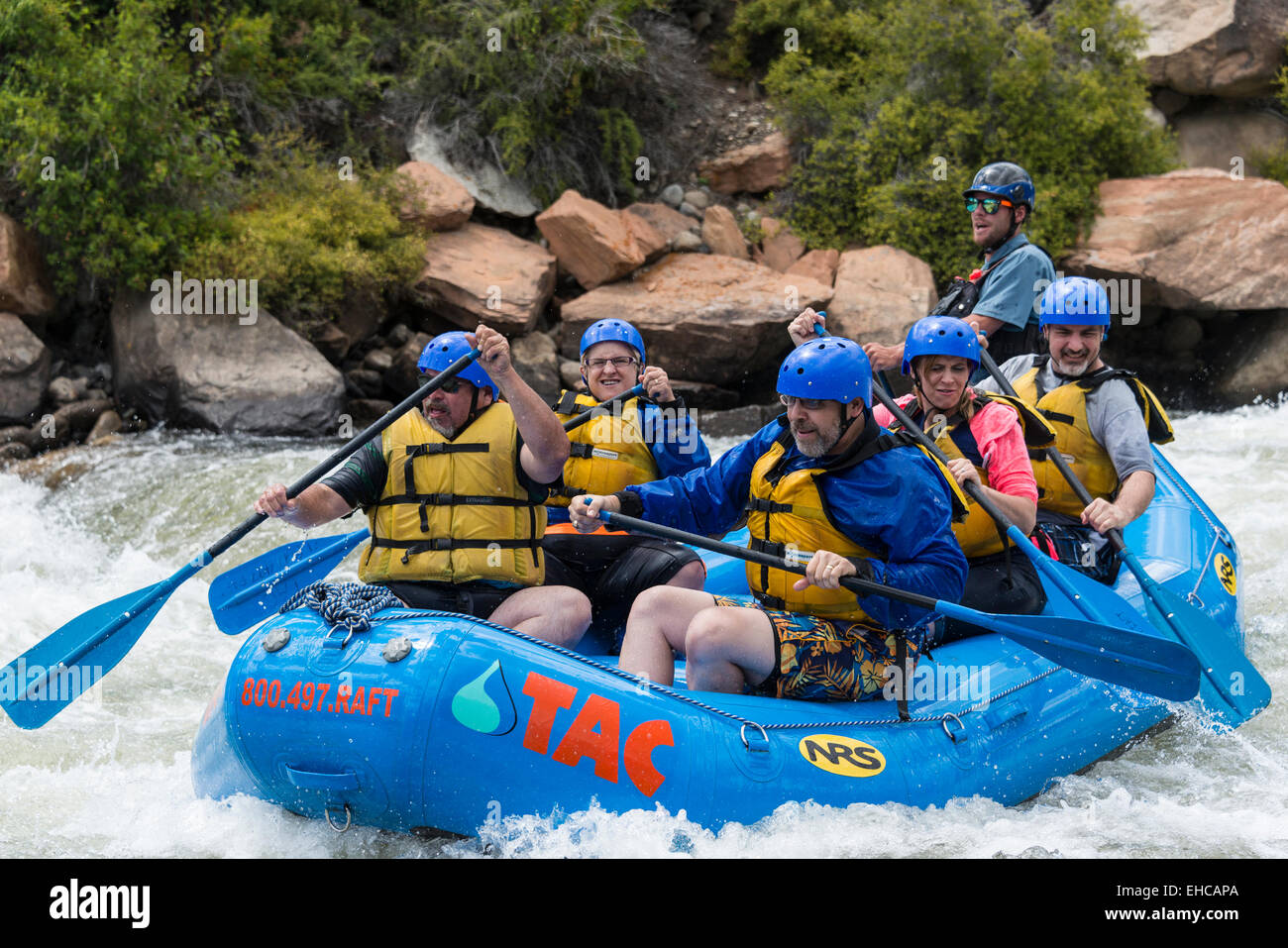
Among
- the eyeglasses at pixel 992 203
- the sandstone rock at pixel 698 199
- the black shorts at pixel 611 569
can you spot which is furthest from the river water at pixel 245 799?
the sandstone rock at pixel 698 199

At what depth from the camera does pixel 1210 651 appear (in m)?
4.02

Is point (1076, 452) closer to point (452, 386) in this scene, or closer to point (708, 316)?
point (452, 386)

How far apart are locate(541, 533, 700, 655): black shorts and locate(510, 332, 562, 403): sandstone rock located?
521cm

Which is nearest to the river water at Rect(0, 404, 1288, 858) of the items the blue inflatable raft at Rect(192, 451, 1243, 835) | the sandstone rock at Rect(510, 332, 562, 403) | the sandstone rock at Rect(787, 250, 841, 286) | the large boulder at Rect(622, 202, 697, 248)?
the blue inflatable raft at Rect(192, 451, 1243, 835)

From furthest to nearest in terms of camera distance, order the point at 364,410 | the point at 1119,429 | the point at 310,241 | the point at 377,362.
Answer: the point at 377,362
the point at 364,410
the point at 310,241
the point at 1119,429

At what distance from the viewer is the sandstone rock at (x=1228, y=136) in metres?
11.7

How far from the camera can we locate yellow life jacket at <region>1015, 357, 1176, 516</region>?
14.3 ft

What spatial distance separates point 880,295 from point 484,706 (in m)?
7.61

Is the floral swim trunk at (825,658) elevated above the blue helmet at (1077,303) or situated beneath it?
situated beneath

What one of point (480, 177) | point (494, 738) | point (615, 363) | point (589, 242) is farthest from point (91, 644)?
point (480, 177)

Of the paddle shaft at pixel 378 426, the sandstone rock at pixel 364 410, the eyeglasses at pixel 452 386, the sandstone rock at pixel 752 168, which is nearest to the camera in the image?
the paddle shaft at pixel 378 426

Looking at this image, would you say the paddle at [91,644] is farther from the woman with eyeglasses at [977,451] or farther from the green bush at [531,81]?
the green bush at [531,81]

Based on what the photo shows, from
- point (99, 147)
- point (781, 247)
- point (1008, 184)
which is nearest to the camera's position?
point (1008, 184)

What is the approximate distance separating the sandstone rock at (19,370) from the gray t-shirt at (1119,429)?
701 centimetres
